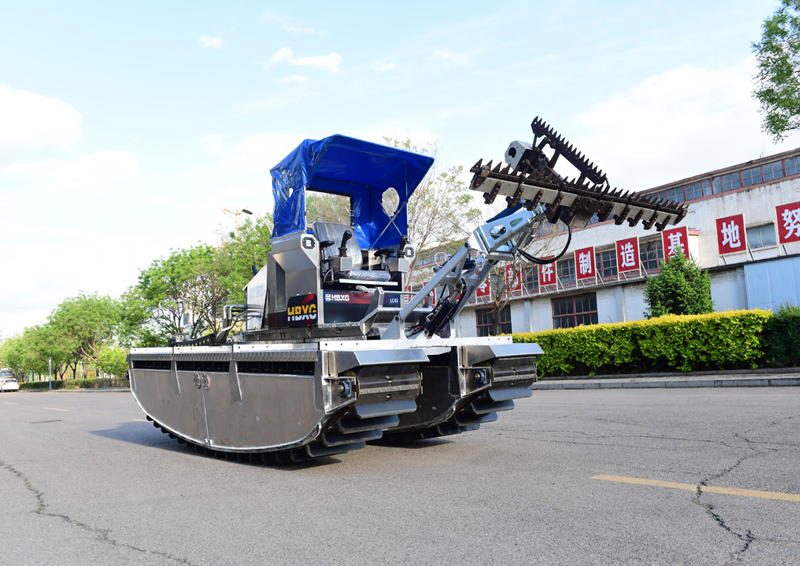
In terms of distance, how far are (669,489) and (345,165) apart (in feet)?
16.4

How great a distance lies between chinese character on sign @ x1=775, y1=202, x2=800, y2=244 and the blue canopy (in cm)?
2651

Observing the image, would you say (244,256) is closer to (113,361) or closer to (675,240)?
(113,361)

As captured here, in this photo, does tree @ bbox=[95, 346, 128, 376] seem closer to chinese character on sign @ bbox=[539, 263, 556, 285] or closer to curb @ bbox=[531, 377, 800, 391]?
chinese character on sign @ bbox=[539, 263, 556, 285]

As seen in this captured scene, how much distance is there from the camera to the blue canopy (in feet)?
22.7

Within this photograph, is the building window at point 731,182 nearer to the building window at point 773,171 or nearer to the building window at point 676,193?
the building window at point 773,171

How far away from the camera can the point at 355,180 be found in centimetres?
788

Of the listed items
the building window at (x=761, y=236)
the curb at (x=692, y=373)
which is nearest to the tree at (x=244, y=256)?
the curb at (x=692, y=373)

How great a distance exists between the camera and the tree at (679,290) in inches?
1067

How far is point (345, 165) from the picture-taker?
7457mm

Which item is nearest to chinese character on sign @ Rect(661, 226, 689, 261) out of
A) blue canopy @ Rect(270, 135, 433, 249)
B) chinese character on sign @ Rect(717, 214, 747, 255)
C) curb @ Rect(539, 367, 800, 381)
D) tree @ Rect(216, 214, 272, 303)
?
chinese character on sign @ Rect(717, 214, 747, 255)

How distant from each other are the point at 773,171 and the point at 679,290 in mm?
9540

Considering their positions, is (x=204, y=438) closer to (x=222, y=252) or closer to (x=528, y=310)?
(x=222, y=252)

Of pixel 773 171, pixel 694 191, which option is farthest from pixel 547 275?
pixel 773 171

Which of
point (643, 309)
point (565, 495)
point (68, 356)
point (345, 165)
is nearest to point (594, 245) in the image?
point (643, 309)
